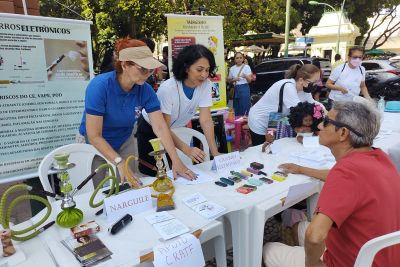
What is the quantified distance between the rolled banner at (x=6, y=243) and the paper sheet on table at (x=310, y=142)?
7.38ft

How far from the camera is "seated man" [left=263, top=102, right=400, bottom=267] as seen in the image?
122cm

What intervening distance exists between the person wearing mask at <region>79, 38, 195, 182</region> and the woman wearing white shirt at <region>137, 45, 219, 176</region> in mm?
188

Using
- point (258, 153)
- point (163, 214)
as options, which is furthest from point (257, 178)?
point (163, 214)

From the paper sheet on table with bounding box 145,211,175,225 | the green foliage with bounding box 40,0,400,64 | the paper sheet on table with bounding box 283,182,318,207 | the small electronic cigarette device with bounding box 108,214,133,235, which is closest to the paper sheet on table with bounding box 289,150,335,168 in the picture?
the paper sheet on table with bounding box 283,182,318,207

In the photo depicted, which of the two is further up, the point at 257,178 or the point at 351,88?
the point at 351,88

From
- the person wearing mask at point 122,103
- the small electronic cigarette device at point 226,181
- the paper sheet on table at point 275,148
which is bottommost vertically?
the small electronic cigarette device at point 226,181

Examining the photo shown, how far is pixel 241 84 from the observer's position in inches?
287

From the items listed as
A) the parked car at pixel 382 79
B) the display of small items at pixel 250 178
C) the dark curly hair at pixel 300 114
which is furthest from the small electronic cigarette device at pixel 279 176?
the parked car at pixel 382 79

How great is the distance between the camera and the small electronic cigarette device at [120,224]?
143cm

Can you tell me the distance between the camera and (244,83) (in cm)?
729

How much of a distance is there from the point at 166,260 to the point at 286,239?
1173 millimetres

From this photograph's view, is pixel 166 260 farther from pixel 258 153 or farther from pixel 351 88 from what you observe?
pixel 351 88

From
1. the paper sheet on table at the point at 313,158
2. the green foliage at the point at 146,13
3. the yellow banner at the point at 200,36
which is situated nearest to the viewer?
the paper sheet on table at the point at 313,158

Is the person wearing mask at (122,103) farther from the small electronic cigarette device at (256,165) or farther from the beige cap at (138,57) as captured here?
the small electronic cigarette device at (256,165)
